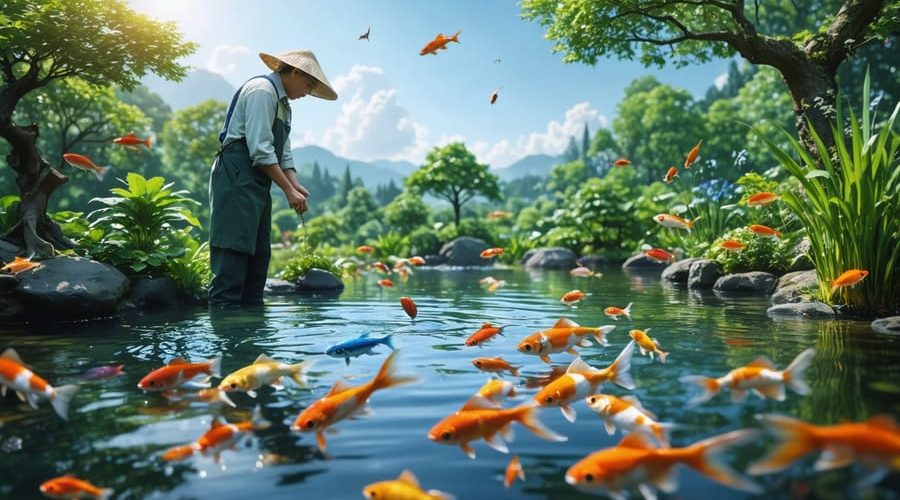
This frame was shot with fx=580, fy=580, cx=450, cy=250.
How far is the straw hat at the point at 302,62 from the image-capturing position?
18.7ft

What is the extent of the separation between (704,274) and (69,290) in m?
10.8

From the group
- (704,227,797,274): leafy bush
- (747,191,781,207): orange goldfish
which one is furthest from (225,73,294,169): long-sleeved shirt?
(704,227,797,274): leafy bush

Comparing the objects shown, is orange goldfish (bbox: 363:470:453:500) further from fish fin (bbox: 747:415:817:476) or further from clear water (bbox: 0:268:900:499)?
fish fin (bbox: 747:415:817:476)

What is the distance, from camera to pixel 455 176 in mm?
34062

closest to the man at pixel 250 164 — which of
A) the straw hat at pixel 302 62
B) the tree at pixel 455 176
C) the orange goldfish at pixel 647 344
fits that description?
the straw hat at pixel 302 62

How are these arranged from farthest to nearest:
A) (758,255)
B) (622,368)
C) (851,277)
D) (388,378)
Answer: (758,255)
(851,277)
(622,368)
(388,378)

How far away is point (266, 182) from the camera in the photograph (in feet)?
19.5

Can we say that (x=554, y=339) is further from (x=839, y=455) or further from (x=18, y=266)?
(x=18, y=266)

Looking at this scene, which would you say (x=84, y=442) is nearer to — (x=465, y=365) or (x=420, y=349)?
(x=465, y=365)

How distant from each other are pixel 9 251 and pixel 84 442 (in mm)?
6411

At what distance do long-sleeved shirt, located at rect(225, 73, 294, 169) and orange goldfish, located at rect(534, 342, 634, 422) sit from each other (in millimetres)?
3803

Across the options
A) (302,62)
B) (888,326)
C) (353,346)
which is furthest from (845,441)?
(302,62)

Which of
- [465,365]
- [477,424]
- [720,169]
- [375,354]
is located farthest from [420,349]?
[720,169]

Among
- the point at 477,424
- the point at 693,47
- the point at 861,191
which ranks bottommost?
the point at 477,424
